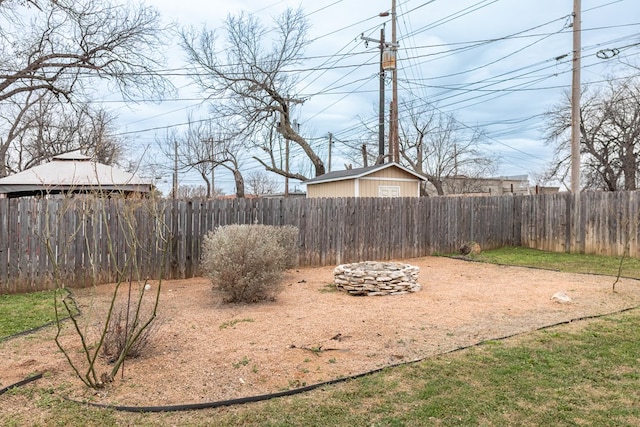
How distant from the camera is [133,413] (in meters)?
2.68

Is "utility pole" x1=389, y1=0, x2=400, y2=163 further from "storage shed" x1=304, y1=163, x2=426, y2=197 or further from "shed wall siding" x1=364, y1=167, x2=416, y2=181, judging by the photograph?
"storage shed" x1=304, y1=163, x2=426, y2=197

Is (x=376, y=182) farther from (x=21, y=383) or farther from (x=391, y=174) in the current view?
(x=21, y=383)

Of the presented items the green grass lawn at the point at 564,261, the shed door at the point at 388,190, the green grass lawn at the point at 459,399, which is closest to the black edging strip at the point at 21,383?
the green grass lawn at the point at 459,399

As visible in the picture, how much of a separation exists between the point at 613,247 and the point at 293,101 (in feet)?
45.9

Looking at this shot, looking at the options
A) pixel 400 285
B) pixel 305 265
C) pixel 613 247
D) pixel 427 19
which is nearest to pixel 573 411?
pixel 400 285

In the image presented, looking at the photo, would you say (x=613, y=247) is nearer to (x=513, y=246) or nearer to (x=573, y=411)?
(x=513, y=246)

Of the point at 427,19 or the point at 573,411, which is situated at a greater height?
the point at 427,19

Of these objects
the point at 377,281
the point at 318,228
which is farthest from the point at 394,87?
the point at 377,281

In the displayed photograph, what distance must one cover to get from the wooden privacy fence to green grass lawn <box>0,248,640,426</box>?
9.25 ft

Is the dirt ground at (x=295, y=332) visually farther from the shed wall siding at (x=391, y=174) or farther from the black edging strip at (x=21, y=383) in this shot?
the shed wall siding at (x=391, y=174)

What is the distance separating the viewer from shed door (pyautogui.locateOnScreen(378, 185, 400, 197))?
1373 cm

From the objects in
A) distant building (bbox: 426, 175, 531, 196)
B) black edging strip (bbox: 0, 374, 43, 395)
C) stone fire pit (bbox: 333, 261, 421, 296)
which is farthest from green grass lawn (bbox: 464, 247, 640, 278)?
distant building (bbox: 426, 175, 531, 196)

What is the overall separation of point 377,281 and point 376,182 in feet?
25.4

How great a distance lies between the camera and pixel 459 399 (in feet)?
9.21
